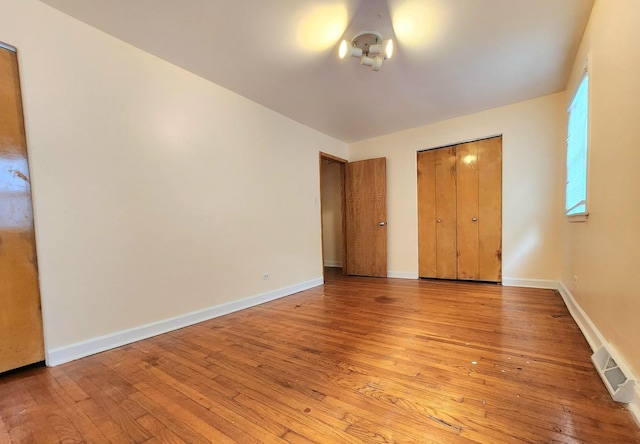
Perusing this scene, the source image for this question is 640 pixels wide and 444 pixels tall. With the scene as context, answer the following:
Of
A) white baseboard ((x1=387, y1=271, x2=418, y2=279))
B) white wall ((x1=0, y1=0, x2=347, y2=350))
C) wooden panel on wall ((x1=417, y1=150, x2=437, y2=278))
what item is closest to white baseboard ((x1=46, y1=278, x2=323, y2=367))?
white wall ((x1=0, y1=0, x2=347, y2=350))

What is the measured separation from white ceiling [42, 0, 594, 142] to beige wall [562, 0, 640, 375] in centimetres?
49

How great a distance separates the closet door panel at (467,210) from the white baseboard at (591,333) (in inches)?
A: 43.8

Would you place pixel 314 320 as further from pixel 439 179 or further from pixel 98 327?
pixel 439 179

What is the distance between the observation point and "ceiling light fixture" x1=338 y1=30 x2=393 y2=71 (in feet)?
→ 7.23

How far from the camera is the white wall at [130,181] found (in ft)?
6.15

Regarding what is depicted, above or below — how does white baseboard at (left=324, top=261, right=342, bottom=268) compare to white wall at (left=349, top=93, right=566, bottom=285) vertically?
below

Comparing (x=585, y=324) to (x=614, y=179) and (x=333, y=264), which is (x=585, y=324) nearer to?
(x=614, y=179)

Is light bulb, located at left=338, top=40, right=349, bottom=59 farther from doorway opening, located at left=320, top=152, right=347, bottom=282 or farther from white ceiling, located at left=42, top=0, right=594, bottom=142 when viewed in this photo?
doorway opening, located at left=320, top=152, right=347, bottom=282

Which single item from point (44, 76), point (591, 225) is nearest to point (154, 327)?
point (44, 76)

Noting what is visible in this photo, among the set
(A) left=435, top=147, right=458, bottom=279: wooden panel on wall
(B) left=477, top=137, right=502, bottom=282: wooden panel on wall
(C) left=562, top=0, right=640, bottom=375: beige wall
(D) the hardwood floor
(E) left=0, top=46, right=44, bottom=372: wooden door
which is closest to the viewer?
(D) the hardwood floor

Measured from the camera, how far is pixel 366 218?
4914mm

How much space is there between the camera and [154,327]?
2373mm

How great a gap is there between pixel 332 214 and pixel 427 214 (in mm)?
2172

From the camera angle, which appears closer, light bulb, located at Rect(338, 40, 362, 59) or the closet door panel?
light bulb, located at Rect(338, 40, 362, 59)
